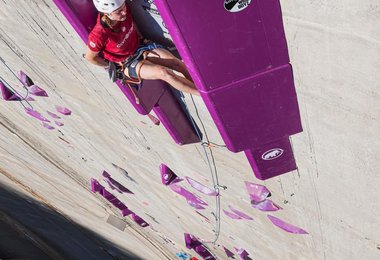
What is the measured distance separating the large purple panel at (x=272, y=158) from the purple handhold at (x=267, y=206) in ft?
1.74

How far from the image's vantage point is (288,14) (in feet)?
4.69

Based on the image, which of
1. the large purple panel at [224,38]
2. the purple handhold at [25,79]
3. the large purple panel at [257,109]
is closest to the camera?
the large purple panel at [224,38]

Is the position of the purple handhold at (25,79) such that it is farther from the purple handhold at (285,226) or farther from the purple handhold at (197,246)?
the purple handhold at (197,246)

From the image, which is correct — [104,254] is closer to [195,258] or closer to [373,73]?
[195,258]

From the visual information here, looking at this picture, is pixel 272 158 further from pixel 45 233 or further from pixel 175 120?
pixel 45 233

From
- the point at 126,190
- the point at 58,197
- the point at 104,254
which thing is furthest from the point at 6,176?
the point at 126,190

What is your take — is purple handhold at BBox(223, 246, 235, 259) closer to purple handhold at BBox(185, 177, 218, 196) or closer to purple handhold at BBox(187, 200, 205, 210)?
purple handhold at BBox(187, 200, 205, 210)

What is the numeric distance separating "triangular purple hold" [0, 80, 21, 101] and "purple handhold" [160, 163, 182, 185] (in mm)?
1446

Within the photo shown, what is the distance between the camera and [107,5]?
1.71 metres

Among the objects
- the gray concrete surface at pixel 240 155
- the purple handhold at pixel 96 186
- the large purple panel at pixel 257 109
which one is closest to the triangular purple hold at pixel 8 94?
the gray concrete surface at pixel 240 155

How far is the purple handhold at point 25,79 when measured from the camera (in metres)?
3.34

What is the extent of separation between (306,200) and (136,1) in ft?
4.36

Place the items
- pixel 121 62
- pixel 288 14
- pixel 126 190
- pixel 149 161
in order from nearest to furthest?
1. pixel 288 14
2. pixel 121 62
3. pixel 149 161
4. pixel 126 190

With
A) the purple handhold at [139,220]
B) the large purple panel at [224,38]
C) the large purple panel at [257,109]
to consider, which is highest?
the large purple panel at [224,38]
